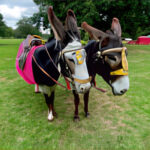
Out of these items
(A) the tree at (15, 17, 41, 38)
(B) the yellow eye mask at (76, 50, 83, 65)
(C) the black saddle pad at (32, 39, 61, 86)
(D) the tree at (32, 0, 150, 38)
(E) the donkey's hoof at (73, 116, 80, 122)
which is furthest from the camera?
(A) the tree at (15, 17, 41, 38)

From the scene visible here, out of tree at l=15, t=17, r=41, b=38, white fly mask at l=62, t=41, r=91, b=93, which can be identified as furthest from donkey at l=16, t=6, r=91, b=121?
tree at l=15, t=17, r=41, b=38

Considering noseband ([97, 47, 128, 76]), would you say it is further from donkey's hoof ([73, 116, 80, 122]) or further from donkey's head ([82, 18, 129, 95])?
donkey's hoof ([73, 116, 80, 122])

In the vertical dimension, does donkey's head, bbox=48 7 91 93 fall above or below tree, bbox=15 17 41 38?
below

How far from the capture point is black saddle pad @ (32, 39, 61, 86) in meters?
2.73

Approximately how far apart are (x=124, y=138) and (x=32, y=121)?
2.29 meters

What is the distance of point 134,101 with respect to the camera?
4594mm

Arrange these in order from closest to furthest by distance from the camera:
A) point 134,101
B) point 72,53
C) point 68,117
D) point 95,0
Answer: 1. point 72,53
2. point 68,117
3. point 134,101
4. point 95,0

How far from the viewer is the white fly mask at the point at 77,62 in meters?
2.32

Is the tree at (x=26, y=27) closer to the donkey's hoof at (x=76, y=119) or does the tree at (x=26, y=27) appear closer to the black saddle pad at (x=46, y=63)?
the black saddle pad at (x=46, y=63)

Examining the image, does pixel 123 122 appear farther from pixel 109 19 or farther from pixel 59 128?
pixel 109 19

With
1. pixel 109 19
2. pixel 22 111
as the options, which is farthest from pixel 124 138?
pixel 109 19

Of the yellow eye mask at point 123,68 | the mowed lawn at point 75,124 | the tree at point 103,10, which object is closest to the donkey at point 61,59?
the yellow eye mask at point 123,68

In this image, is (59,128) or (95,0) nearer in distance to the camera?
(59,128)

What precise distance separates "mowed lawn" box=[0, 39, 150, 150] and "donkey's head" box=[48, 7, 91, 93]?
1252 millimetres
